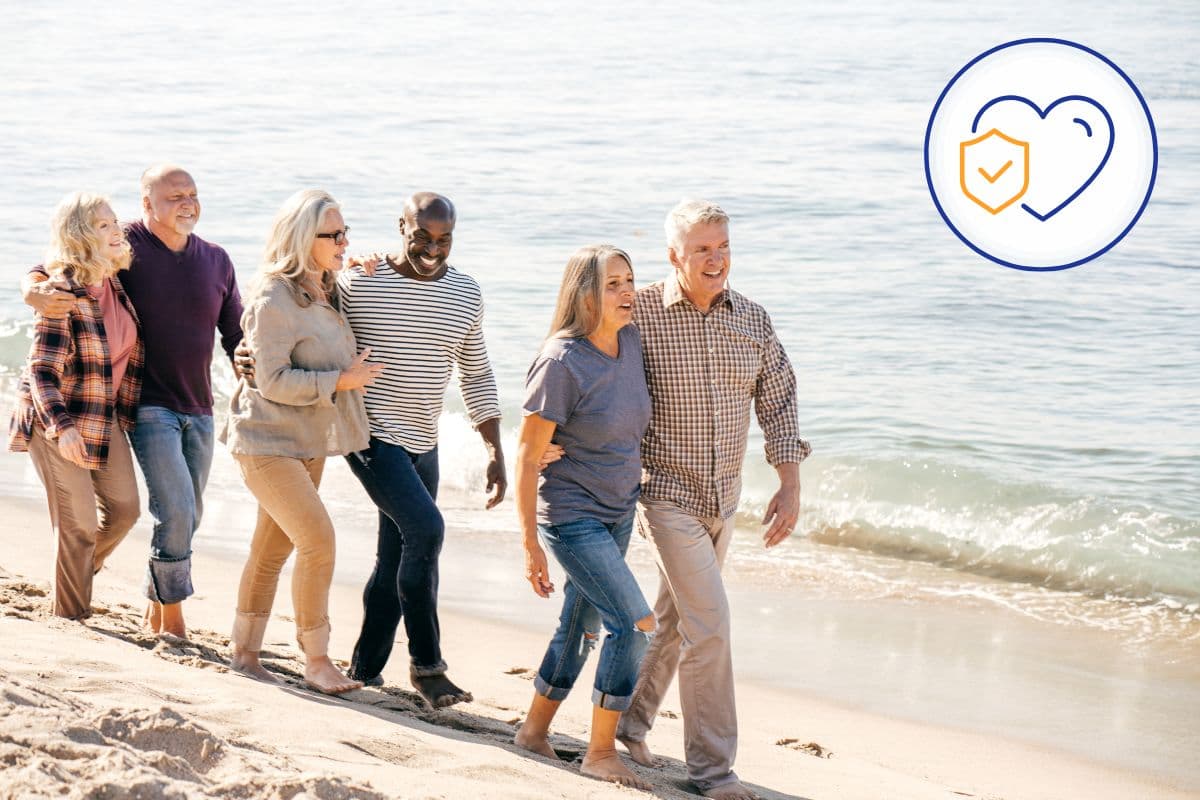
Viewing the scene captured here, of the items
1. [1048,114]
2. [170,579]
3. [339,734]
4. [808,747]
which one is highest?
[1048,114]

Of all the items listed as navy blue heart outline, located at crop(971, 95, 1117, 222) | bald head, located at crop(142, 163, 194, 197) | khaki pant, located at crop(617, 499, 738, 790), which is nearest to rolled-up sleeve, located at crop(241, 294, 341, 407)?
bald head, located at crop(142, 163, 194, 197)

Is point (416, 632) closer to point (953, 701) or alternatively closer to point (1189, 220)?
point (953, 701)

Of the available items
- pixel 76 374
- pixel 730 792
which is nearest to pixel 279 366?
pixel 76 374

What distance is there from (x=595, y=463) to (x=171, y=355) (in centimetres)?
173

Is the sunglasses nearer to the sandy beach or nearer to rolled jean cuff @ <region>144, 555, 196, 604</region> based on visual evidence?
rolled jean cuff @ <region>144, 555, 196, 604</region>

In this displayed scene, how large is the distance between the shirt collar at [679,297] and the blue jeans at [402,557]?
997 mm

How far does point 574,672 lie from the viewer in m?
4.48

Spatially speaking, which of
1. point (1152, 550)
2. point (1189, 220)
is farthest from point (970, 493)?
point (1189, 220)

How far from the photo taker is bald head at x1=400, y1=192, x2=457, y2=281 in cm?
465

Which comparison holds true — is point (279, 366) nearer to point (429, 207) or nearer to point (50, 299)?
point (429, 207)

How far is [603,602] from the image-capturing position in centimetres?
423

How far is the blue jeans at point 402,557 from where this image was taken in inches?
183

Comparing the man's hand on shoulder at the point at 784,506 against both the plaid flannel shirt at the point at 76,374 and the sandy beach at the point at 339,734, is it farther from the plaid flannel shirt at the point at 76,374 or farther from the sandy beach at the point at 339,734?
the plaid flannel shirt at the point at 76,374

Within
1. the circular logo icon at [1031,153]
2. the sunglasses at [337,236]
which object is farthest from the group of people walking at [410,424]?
the circular logo icon at [1031,153]
